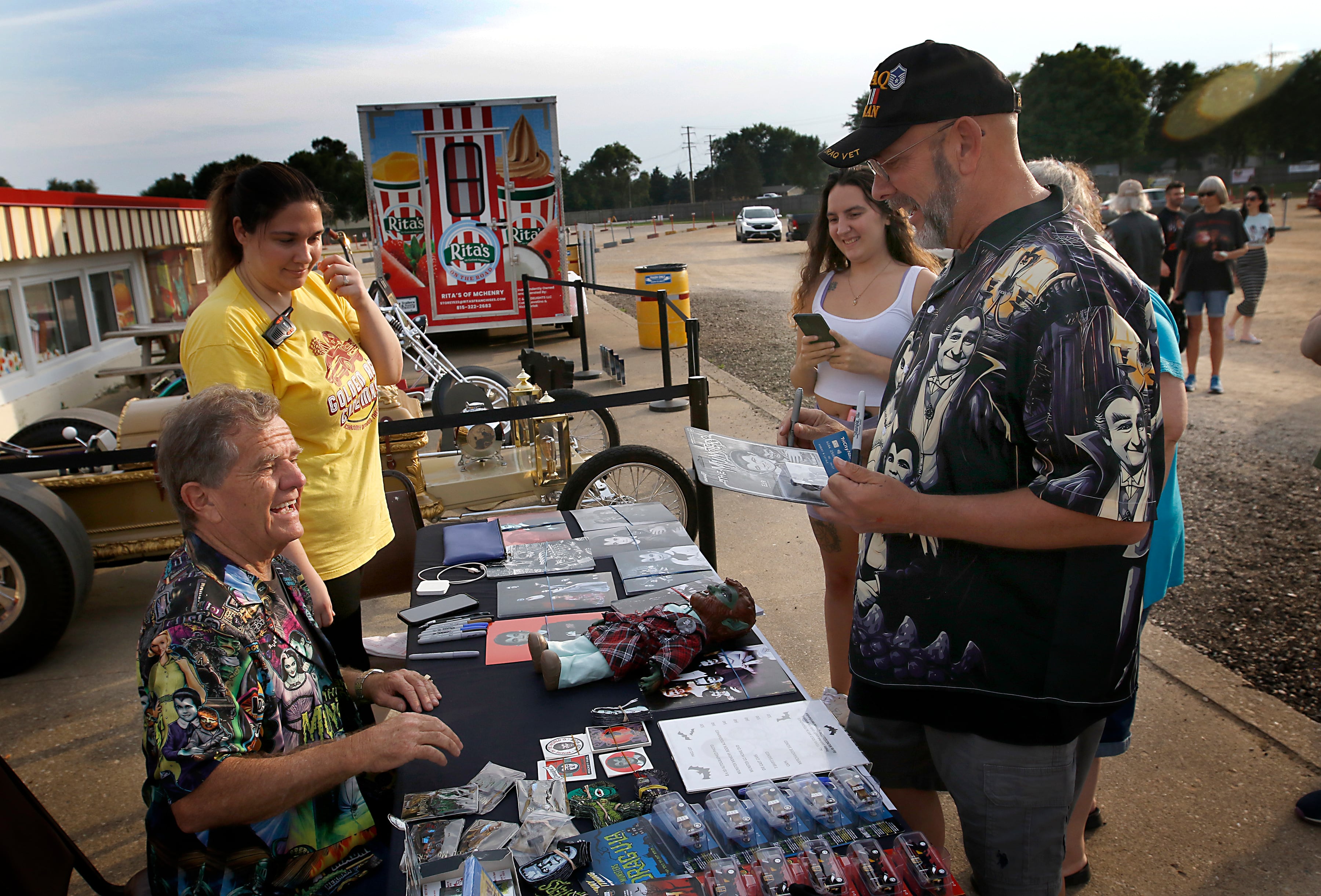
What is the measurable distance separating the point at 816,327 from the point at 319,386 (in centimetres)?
162

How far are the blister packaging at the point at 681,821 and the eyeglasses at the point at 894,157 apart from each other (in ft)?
4.10

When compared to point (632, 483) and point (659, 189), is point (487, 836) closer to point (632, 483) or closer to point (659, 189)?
point (632, 483)

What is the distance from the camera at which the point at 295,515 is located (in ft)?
6.03

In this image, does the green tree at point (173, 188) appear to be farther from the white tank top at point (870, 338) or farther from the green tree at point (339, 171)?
the white tank top at point (870, 338)

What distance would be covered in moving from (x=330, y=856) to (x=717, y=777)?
803 millimetres

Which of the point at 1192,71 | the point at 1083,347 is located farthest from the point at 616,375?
the point at 1192,71

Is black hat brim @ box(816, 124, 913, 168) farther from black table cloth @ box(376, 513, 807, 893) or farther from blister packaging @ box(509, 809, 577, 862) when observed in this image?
blister packaging @ box(509, 809, 577, 862)

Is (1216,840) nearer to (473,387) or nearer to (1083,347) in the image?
(1083,347)

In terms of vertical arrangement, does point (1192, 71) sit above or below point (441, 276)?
above

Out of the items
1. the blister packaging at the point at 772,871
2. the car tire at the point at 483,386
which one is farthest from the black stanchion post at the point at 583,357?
the blister packaging at the point at 772,871

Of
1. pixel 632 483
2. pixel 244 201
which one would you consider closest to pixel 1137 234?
pixel 632 483

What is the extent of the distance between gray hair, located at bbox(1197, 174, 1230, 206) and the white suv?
88.4 feet

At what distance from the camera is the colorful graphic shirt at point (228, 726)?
1.49 m

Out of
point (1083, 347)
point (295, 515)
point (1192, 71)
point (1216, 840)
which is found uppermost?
point (1192, 71)
